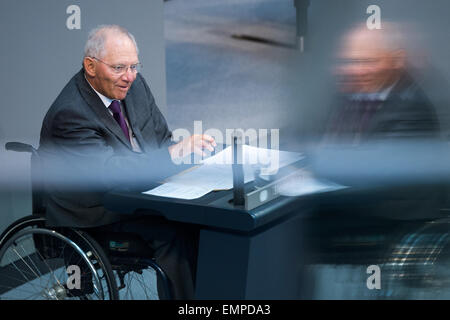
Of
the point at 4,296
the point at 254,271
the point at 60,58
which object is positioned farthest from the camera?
the point at 60,58

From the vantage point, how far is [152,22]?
2836mm

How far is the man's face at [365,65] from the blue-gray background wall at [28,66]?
130cm

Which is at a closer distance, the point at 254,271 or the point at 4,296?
the point at 254,271

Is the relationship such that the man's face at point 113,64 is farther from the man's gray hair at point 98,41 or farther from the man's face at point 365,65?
the man's face at point 365,65

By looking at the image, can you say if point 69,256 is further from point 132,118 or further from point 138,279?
point 138,279

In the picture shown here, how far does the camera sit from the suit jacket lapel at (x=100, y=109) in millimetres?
1802

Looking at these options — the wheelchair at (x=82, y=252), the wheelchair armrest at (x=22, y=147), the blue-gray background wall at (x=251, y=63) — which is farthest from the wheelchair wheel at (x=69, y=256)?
the blue-gray background wall at (x=251, y=63)

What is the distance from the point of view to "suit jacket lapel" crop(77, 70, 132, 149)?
180 centimetres

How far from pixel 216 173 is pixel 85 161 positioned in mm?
405

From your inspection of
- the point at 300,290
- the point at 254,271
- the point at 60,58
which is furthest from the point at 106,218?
the point at 60,58

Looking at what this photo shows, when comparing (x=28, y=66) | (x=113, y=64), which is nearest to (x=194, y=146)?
(x=113, y=64)
